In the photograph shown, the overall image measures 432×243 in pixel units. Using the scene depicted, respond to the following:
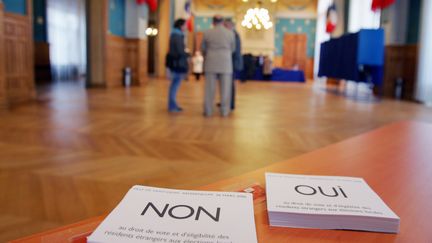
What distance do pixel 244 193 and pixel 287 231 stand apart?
6.0 inches

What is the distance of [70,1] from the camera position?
43.2 ft

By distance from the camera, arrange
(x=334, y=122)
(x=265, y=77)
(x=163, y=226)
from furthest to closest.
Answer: (x=265, y=77) → (x=334, y=122) → (x=163, y=226)

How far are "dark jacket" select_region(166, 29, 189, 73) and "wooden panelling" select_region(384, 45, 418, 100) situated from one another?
5542mm

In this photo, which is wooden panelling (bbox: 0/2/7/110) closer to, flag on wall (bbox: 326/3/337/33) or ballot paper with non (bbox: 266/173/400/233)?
ballot paper with non (bbox: 266/173/400/233)

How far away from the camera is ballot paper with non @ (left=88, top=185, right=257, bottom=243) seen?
597mm

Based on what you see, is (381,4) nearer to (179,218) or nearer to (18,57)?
(18,57)

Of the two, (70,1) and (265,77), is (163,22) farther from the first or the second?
(265,77)

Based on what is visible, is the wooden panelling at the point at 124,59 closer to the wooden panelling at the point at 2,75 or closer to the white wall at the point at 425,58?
the wooden panelling at the point at 2,75

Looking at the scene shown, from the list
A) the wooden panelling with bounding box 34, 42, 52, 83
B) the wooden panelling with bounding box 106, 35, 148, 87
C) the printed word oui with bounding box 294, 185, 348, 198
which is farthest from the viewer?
the wooden panelling with bounding box 34, 42, 52, 83

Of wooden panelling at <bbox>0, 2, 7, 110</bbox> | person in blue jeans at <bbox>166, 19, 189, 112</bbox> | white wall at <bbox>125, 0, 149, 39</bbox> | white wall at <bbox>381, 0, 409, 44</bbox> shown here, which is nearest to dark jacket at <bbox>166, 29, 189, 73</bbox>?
person in blue jeans at <bbox>166, 19, 189, 112</bbox>

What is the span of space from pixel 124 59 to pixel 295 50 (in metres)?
11.1

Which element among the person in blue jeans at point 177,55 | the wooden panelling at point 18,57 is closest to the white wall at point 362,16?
the person in blue jeans at point 177,55

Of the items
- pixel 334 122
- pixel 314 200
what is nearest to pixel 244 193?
pixel 314 200

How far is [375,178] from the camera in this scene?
1019 millimetres
